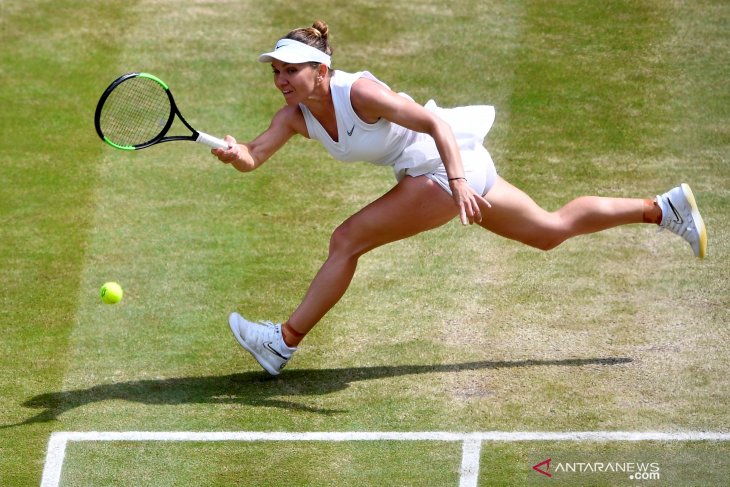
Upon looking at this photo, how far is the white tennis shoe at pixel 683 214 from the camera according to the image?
7.47m

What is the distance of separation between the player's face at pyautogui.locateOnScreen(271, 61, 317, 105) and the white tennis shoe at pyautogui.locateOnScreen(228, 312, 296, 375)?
1395mm

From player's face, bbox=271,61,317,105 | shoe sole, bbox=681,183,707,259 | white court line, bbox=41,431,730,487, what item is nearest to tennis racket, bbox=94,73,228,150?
player's face, bbox=271,61,317,105

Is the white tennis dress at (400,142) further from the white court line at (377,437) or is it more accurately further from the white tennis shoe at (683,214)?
the white court line at (377,437)

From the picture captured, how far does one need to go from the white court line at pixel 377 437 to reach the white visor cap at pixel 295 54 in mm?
2073

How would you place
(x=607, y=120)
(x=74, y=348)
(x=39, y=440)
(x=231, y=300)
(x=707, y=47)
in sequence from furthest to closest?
(x=707, y=47)
(x=607, y=120)
(x=231, y=300)
(x=74, y=348)
(x=39, y=440)

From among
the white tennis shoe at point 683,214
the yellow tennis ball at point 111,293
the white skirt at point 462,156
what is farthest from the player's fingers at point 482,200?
the yellow tennis ball at point 111,293

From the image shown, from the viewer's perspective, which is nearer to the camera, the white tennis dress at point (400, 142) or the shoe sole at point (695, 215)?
the white tennis dress at point (400, 142)

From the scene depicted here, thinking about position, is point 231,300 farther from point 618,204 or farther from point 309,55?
point 618,204

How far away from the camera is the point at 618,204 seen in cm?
743

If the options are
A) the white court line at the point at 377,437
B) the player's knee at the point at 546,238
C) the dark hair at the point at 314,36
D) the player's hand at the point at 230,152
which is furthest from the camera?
the player's knee at the point at 546,238

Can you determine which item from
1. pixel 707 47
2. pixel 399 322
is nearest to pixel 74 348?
pixel 399 322

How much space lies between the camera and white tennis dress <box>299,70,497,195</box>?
6.85 meters

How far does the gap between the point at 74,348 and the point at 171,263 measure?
3.95 feet

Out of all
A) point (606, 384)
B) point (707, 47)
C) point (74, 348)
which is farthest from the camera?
point (707, 47)
